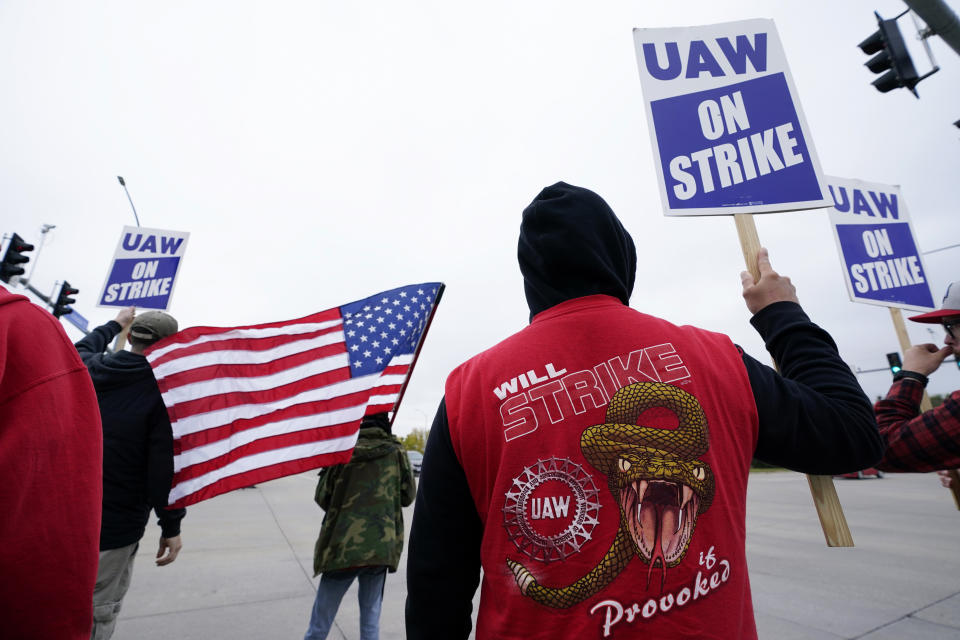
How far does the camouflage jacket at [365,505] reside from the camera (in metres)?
3.22

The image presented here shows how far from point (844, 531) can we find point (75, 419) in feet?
6.54

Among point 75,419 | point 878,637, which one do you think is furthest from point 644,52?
point 878,637

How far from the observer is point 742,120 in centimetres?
187

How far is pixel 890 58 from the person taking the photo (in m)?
5.70

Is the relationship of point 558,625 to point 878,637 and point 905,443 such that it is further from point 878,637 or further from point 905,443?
point 878,637

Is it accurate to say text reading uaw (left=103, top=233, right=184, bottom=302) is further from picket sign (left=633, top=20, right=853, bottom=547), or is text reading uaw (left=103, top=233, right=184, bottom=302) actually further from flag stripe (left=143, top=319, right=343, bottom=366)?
picket sign (left=633, top=20, right=853, bottom=547)

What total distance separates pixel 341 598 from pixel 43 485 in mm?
2696

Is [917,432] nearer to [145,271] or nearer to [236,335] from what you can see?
[236,335]

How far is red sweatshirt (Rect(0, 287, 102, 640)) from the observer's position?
0.94 metres

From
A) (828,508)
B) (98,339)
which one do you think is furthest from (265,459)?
(828,508)

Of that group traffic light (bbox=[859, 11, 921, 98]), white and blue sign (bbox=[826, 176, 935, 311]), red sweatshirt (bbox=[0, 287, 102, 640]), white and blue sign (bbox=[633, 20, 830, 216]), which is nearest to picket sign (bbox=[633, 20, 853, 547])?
white and blue sign (bbox=[633, 20, 830, 216])

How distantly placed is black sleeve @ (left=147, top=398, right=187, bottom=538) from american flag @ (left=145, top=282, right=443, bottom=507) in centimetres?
5

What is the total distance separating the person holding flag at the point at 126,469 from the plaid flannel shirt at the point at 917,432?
3.40 meters

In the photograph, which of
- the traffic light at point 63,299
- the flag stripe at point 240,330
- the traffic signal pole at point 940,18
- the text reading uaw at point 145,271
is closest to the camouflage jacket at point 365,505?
the flag stripe at point 240,330
